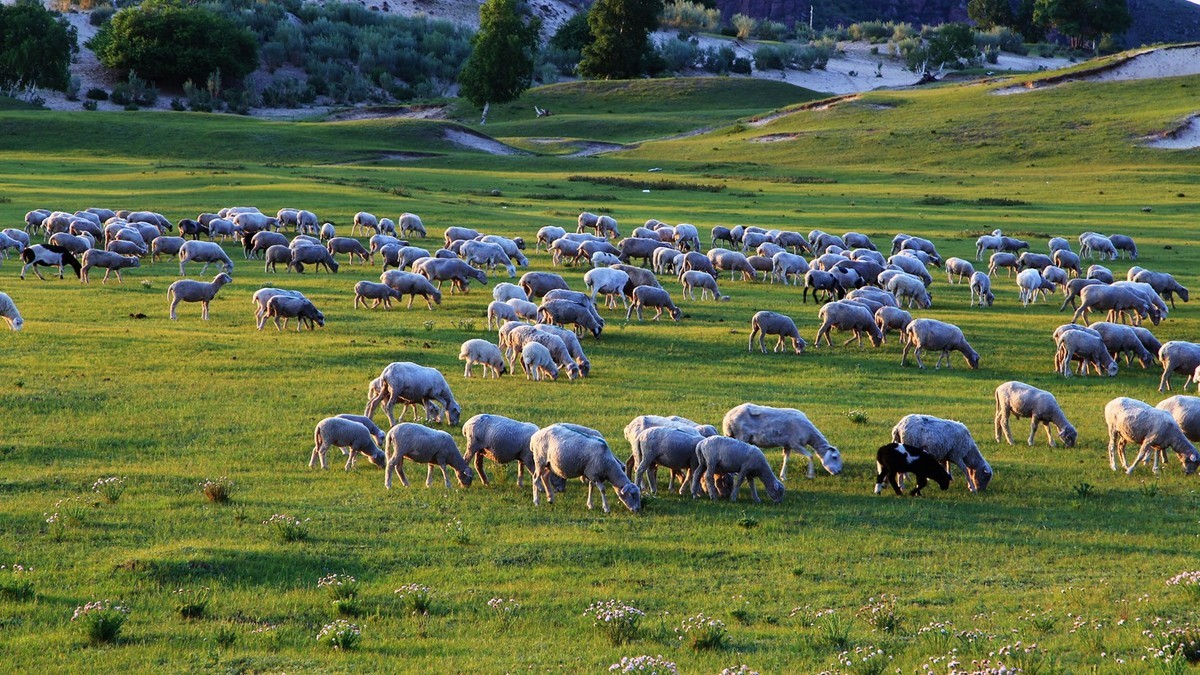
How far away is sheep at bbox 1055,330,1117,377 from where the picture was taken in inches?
973

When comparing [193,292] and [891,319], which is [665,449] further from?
[193,292]

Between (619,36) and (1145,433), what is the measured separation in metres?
120

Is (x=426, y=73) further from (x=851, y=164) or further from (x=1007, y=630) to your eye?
(x=1007, y=630)

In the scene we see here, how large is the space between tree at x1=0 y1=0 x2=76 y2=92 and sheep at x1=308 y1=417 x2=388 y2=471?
3702 inches

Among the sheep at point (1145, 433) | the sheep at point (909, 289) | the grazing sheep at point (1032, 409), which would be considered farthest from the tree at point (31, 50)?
the sheep at point (1145, 433)

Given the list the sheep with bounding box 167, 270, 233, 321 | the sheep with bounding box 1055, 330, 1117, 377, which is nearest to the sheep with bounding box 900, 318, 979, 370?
the sheep with bounding box 1055, 330, 1117, 377

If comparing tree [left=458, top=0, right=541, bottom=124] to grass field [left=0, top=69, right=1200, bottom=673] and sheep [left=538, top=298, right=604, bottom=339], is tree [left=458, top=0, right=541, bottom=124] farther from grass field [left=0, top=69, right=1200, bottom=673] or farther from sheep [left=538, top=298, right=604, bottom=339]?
sheep [left=538, top=298, right=604, bottom=339]

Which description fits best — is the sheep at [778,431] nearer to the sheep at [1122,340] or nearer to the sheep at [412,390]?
the sheep at [412,390]

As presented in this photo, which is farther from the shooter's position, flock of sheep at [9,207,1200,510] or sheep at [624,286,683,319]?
sheep at [624,286,683,319]

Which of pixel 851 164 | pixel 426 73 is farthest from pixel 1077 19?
pixel 851 164

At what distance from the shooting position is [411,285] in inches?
1207

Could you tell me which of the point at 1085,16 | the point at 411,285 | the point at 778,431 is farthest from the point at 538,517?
the point at 1085,16

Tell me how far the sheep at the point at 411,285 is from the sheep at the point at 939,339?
11778 mm

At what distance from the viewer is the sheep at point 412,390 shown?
19109 millimetres
